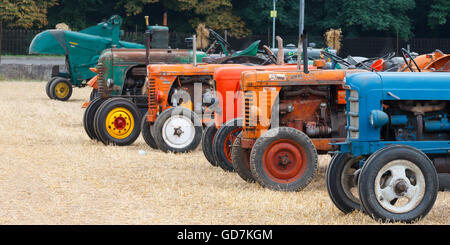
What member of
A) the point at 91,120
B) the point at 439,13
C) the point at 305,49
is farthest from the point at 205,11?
the point at 305,49

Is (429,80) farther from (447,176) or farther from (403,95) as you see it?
(447,176)

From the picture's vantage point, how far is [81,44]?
24.7m

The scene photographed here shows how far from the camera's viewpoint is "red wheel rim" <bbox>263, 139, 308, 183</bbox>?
Result: 8.85 metres

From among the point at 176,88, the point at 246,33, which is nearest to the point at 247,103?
the point at 176,88

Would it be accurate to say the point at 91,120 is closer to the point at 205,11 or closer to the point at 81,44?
the point at 81,44

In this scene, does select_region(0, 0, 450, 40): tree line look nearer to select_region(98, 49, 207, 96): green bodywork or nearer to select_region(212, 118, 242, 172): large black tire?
select_region(98, 49, 207, 96): green bodywork

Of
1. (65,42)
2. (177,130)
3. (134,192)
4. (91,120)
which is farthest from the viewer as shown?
(65,42)

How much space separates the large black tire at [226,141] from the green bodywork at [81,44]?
48.8 ft

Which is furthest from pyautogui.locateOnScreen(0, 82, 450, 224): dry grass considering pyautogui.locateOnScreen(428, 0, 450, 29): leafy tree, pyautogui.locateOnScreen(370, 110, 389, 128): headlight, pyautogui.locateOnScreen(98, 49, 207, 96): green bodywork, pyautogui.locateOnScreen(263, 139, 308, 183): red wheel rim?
pyautogui.locateOnScreen(428, 0, 450, 29): leafy tree

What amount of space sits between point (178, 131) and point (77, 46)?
42.6ft

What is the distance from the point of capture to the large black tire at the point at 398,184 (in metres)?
6.87

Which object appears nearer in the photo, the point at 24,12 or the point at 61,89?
the point at 61,89

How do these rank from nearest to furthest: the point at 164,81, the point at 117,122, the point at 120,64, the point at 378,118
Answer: the point at 378,118 → the point at 164,81 → the point at 117,122 → the point at 120,64

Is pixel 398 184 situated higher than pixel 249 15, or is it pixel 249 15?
pixel 249 15
